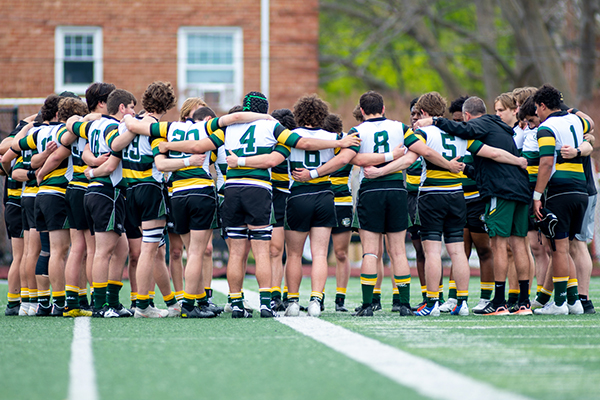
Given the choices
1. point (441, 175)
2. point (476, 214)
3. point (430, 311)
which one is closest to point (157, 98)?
point (441, 175)

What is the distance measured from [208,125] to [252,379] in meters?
3.70

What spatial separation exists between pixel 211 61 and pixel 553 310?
13676 millimetres

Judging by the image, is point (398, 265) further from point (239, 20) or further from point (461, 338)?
point (239, 20)

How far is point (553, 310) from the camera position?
25.8 ft

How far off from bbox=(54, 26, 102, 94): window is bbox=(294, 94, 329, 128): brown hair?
13.1m

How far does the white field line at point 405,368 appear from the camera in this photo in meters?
3.83

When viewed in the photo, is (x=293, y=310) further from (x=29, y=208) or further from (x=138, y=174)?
(x=29, y=208)

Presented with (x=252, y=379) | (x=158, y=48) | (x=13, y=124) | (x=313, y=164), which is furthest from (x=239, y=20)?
(x=252, y=379)

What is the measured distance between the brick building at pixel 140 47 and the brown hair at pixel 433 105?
1173 centimetres

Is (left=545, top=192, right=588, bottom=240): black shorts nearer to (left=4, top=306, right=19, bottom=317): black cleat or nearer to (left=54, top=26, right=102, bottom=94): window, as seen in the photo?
(left=4, top=306, right=19, bottom=317): black cleat

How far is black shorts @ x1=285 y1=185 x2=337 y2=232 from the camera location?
25.5 feet

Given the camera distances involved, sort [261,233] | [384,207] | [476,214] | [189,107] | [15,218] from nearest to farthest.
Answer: [261,233]
[384,207]
[189,107]
[476,214]
[15,218]

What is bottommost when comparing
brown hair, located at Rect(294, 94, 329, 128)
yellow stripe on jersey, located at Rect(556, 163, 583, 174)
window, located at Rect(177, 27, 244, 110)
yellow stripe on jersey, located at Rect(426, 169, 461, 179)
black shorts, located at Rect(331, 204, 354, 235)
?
black shorts, located at Rect(331, 204, 354, 235)

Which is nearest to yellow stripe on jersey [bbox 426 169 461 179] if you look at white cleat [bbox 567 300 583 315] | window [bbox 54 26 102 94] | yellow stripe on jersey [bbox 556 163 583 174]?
yellow stripe on jersey [bbox 556 163 583 174]
